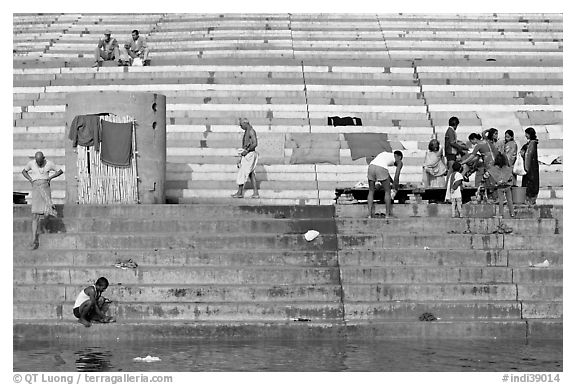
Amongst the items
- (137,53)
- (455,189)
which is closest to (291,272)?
(455,189)

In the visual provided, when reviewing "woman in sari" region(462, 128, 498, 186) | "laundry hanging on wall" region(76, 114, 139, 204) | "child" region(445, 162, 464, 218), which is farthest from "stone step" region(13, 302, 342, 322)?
"woman in sari" region(462, 128, 498, 186)

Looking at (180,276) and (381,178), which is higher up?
(381,178)

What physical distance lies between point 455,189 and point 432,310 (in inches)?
108

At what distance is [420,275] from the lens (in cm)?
1661

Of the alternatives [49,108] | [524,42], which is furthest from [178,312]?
[524,42]

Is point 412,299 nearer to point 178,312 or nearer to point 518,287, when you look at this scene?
point 518,287

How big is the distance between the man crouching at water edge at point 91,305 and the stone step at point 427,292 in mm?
2948

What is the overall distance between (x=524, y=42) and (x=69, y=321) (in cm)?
1567

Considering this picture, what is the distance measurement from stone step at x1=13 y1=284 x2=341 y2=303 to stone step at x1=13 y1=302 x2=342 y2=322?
0.71ft

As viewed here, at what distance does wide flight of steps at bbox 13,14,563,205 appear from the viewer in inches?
853

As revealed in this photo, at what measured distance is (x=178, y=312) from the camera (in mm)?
A: 15922

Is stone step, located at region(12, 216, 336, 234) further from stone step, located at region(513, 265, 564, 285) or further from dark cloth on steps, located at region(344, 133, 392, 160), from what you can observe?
dark cloth on steps, located at region(344, 133, 392, 160)

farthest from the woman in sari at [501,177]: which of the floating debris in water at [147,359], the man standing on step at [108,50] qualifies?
the man standing on step at [108,50]

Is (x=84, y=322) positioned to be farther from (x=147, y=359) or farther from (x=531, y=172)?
(x=531, y=172)
